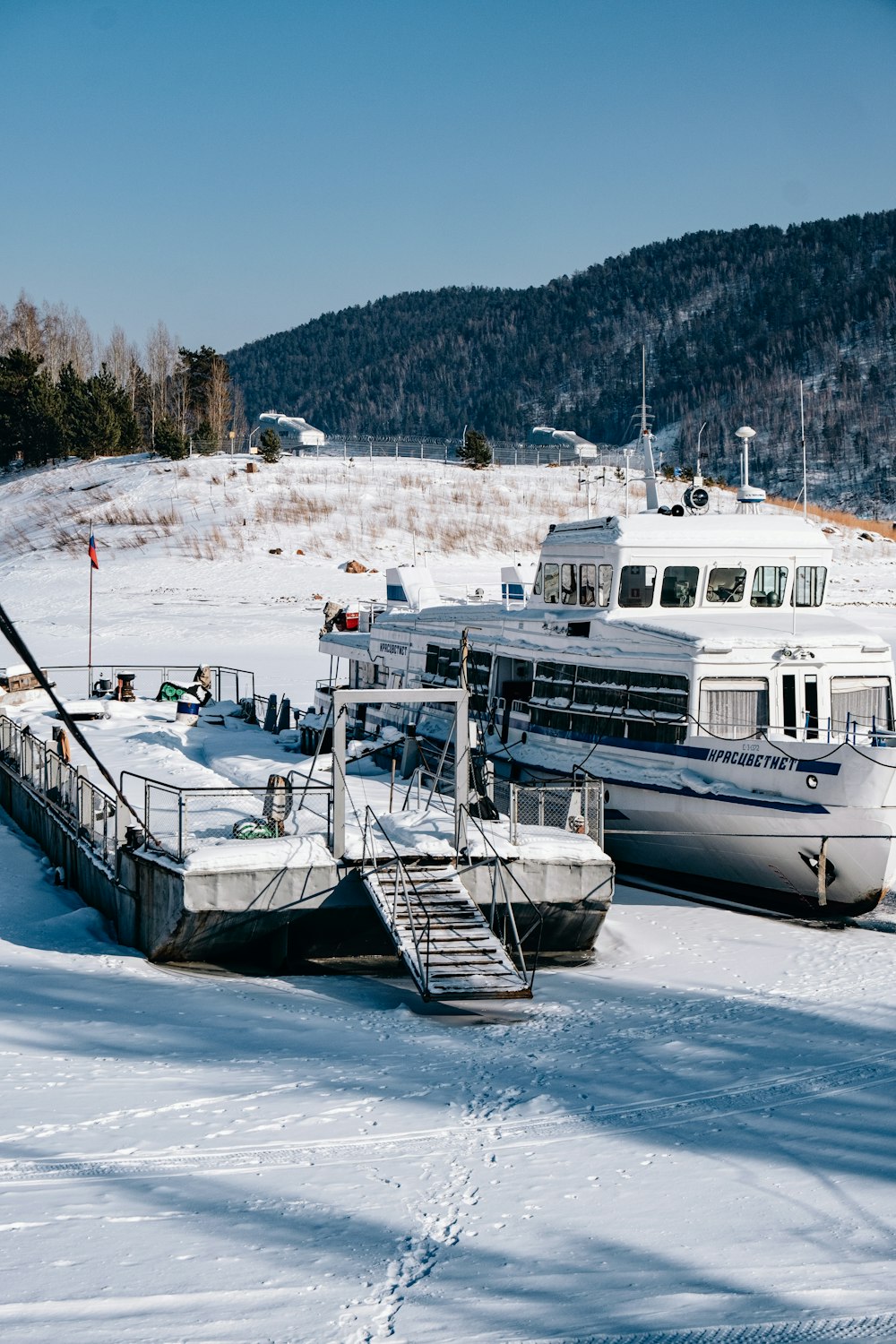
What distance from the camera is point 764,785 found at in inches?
704

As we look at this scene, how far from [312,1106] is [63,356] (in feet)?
391

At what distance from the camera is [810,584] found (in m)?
22.0

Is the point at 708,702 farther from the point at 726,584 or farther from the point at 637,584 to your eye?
the point at 726,584

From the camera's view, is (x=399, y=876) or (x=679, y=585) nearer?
(x=399, y=876)

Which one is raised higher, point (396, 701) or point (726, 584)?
point (726, 584)

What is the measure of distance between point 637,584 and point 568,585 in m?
1.61

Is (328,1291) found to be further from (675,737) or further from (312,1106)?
(675,737)

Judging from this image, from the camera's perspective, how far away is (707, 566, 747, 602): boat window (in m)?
21.4

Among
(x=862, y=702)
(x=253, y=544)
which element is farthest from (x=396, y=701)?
(x=253, y=544)

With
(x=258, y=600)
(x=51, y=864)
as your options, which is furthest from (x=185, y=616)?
(x=51, y=864)

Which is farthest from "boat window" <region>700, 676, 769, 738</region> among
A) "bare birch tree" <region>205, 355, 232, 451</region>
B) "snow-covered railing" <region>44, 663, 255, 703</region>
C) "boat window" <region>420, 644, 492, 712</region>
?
"bare birch tree" <region>205, 355, 232, 451</region>

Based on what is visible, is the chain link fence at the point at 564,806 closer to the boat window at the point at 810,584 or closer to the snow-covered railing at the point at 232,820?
the snow-covered railing at the point at 232,820

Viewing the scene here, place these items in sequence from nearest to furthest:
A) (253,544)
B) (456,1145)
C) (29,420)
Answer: (456,1145), (253,544), (29,420)

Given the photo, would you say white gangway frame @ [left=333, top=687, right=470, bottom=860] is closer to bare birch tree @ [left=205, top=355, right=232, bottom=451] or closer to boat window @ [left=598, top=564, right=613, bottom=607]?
boat window @ [left=598, top=564, right=613, bottom=607]
